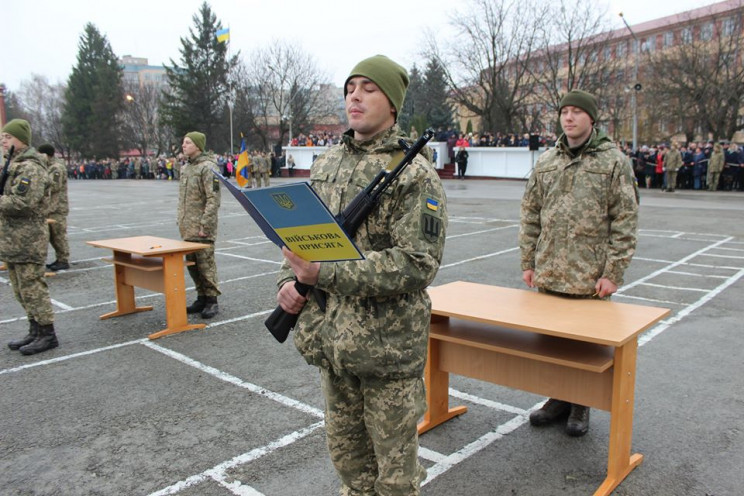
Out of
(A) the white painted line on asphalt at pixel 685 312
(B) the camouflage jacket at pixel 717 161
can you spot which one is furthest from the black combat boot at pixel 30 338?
(B) the camouflage jacket at pixel 717 161

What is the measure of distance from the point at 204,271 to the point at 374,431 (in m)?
5.13

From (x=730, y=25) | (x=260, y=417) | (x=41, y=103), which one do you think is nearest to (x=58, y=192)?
(x=260, y=417)

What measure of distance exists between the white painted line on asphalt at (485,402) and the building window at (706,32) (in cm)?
4009

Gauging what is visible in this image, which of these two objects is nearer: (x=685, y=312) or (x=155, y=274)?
(x=155, y=274)

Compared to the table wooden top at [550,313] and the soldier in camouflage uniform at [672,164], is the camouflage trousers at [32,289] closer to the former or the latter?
the table wooden top at [550,313]

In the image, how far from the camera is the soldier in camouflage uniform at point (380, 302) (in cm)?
219

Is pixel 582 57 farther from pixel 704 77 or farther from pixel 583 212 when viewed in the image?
pixel 583 212

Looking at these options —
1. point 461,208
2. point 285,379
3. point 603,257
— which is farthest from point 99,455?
point 461,208

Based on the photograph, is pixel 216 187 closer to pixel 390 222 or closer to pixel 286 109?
pixel 390 222

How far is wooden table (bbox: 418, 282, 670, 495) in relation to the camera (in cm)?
322

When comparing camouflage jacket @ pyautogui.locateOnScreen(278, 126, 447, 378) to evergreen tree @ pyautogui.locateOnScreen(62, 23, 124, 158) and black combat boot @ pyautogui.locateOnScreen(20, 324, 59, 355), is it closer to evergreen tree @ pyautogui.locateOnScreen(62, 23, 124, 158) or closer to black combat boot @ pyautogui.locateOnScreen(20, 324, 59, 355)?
black combat boot @ pyautogui.locateOnScreen(20, 324, 59, 355)

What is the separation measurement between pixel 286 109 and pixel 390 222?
64394 millimetres

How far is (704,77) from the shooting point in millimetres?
34781

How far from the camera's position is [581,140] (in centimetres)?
389
